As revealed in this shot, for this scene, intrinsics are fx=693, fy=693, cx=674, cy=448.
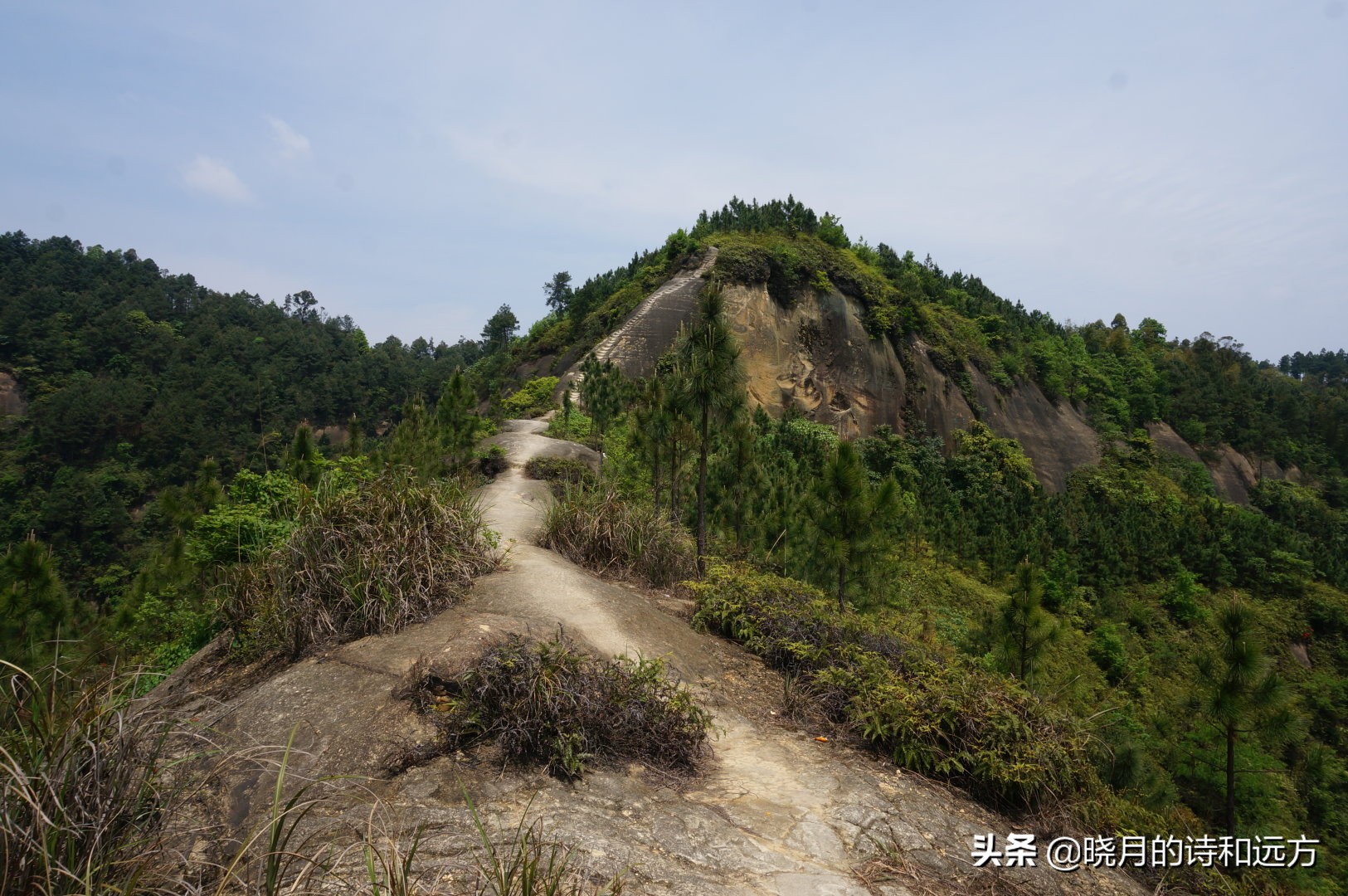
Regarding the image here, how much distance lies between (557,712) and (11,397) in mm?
71698

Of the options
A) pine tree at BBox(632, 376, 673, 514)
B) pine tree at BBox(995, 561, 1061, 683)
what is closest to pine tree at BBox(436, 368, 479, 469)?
pine tree at BBox(632, 376, 673, 514)

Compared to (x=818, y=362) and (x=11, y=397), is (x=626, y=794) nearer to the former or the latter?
(x=818, y=362)

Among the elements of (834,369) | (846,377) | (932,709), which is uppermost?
(834,369)

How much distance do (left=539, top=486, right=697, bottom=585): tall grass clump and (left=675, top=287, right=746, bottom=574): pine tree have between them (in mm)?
2717

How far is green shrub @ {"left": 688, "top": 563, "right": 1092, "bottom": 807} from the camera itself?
16.8 ft

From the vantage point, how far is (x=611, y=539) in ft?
29.6

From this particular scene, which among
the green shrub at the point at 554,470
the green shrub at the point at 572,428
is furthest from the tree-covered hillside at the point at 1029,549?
the green shrub at the point at 554,470

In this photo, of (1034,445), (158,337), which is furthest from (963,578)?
(158,337)

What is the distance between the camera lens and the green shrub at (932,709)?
511 centimetres

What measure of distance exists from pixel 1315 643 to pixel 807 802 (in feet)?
130

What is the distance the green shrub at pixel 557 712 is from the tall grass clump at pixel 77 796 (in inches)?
61.3

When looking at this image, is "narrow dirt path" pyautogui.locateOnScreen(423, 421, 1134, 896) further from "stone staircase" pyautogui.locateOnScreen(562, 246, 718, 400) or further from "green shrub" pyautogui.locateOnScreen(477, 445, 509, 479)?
"stone staircase" pyautogui.locateOnScreen(562, 246, 718, 400)

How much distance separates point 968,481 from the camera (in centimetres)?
A: 3547
